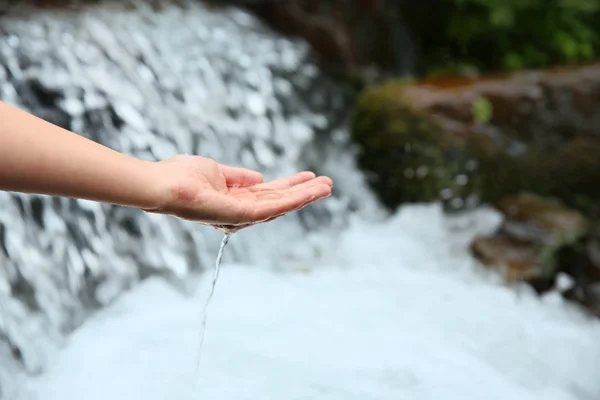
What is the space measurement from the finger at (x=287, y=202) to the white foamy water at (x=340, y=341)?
0.89 meters

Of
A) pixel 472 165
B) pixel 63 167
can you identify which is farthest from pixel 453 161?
pixel 63 167

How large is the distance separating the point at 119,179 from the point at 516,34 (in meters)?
5.70

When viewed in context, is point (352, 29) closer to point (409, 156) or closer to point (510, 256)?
point (409, 156)

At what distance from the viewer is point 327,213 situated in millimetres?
4477

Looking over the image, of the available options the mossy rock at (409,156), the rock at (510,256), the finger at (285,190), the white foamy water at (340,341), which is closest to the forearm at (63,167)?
the finger at (285,190)

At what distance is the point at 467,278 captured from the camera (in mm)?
3850

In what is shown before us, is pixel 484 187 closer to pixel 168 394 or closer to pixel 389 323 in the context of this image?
pixel 389 323

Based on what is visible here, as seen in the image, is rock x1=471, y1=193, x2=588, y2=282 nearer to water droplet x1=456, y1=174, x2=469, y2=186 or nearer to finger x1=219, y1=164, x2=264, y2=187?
water droplet x1=456, y1=174, x2=469, y2=186

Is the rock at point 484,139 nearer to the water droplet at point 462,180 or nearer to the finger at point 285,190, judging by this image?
the water droplet at point 462,180

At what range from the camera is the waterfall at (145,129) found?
2.81 metres

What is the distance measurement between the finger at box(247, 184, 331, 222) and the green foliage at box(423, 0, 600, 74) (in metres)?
4.52

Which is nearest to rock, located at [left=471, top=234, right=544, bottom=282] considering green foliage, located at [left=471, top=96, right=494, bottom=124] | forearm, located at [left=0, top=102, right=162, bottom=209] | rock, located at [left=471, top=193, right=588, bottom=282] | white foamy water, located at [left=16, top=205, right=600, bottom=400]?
rock, located at [left=471, top=193, right=588, bottom=282]

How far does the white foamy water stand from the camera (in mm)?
2432

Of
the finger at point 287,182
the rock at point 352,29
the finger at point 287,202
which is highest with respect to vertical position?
the finger at point 287,202
